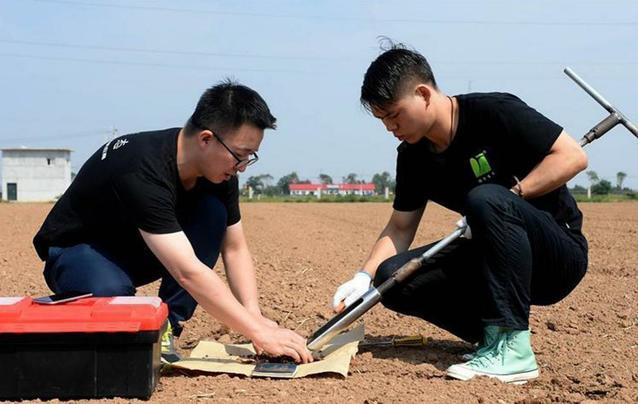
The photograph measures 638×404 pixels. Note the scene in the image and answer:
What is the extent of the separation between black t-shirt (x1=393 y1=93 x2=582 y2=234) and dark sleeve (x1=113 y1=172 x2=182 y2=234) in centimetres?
115

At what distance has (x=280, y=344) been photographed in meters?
2.86

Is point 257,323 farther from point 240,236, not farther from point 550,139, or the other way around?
point 550,139

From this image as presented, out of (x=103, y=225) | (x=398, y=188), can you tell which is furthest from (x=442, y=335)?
(x=103, y=225)

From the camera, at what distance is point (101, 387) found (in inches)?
99.6

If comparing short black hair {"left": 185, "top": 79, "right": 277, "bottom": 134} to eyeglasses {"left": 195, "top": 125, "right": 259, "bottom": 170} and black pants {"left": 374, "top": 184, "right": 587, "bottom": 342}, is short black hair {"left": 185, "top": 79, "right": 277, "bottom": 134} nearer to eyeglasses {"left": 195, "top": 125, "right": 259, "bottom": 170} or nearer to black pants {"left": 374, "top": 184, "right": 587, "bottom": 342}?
eyeglasses {"left": 195, "top": 125, "right": 259, "bottom": 170}

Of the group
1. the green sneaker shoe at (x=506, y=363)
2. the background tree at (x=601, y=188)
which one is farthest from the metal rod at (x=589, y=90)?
the background tree at (x=601, y=188)

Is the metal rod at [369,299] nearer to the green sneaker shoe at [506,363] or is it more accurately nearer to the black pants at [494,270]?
the black pants at [494,270]

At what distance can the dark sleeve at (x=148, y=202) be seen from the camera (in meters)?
2.70

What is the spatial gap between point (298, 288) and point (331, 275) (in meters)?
0.84

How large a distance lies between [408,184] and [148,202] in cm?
123

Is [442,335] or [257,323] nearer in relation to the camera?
[257,323]

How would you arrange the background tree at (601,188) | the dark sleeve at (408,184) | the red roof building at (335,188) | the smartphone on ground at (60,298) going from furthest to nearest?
the red roof building at (335,188)
the background tree at (601,188)
the dark sleeve at (408,184)
the smartphone on ground at (60,298)

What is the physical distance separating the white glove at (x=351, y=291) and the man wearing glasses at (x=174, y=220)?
36 centimetres

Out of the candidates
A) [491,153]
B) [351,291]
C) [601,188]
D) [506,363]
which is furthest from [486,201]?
[601,188]
